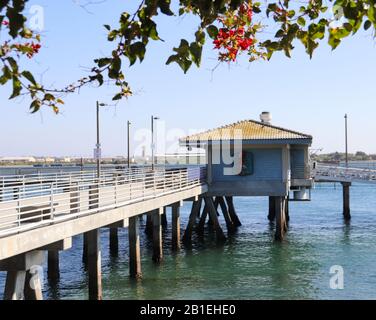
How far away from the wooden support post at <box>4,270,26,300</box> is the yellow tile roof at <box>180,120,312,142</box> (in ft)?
57.8

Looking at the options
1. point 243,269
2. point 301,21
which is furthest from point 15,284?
point 243,269

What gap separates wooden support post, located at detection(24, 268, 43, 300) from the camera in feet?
40.2

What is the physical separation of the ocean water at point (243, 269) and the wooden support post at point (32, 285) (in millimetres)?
5344

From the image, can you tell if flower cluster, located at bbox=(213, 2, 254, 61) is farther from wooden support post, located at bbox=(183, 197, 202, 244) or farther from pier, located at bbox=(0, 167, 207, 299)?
wooden support post, located at bbox=(183, 197, 202, 244)

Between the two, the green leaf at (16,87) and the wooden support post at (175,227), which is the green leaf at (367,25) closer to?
the green leaf at (16,87)

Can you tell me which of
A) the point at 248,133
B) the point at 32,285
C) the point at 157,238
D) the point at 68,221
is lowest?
the point at 157,238

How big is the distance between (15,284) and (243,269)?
11.6 m

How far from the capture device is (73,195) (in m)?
15.1

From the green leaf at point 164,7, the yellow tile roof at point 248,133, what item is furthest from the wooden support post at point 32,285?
the yellow tile roof at point 248,133

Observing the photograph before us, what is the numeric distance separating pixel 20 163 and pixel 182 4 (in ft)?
463

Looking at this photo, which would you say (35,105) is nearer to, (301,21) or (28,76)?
(28,76)

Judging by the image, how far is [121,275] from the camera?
2058 centimetres
